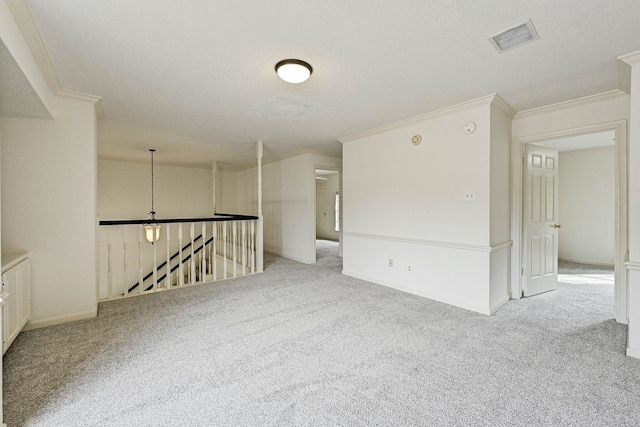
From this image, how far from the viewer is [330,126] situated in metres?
3.87

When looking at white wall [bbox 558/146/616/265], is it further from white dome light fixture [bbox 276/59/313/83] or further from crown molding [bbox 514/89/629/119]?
white dome light fixture [bbox 276/59/313/83]

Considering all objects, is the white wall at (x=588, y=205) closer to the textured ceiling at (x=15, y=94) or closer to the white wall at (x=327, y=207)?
the white wall at (x=327, y=207)

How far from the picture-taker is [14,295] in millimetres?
2176

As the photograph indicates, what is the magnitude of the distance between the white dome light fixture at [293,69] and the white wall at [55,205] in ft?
6.98

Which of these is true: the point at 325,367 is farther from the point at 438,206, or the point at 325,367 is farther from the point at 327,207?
the point at 327,207

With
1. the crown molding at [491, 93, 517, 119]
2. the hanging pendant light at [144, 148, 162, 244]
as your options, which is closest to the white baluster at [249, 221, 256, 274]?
the hanging pendant light at [144, 148, 162, 244]

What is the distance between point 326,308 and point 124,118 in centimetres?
347

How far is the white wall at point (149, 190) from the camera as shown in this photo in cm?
658

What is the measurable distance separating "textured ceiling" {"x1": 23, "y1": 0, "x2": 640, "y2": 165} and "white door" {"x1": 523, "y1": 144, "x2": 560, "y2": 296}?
899 mm

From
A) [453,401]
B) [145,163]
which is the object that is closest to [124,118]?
[145,163]

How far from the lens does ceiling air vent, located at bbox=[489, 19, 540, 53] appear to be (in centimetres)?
178

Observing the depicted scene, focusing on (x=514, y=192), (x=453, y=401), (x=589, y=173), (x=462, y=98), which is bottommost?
(x=453, y=401)

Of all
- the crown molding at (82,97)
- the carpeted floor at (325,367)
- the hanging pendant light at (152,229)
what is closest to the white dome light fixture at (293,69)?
the crown molding at (82,97)

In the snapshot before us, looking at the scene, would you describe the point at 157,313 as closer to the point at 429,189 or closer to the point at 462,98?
the point at 429,189
